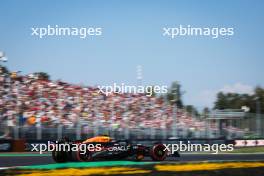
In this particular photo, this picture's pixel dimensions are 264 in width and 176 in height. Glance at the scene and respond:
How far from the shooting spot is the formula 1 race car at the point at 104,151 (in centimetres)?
1046

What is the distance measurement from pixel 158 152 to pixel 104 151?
1451 millimetres

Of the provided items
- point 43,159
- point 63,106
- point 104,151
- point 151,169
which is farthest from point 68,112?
point 151,169

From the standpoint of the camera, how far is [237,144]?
1475cm

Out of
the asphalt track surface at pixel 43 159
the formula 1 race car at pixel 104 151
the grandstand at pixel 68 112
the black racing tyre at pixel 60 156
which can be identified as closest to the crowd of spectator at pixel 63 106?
the grandstand at pixel 68 112

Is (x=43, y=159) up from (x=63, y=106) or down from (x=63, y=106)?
down

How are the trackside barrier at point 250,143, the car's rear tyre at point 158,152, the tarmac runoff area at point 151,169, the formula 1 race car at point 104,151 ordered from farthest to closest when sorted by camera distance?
the trackside barrier at point 250,143 < the car's rear tyre at point 158,152 < the formula 1 race car at point 104,151 < the tarmac runoff area at point 151,169

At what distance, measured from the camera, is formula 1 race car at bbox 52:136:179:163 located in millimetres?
10461

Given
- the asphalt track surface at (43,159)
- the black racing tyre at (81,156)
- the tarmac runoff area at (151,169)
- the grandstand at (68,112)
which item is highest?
the grandstand at (68,112)

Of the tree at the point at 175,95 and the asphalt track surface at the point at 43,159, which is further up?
the tree at the point at 175,95

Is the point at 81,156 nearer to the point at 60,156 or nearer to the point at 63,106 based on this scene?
the point at 60,156

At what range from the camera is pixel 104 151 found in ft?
36.9

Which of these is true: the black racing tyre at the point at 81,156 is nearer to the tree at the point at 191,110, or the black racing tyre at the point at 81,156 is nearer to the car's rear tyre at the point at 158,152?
the car's rear tyre at the point at 158,152

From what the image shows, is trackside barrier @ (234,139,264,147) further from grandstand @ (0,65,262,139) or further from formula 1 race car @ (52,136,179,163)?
formula 1 race car @ (52,136,179,163)

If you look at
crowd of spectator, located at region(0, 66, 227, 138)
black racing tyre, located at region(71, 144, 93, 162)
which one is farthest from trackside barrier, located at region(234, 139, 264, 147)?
black racing tyre, located at region(71, 144, 93, 162)
